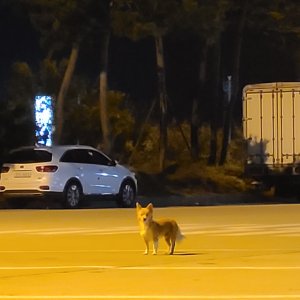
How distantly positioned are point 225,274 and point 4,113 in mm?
23009

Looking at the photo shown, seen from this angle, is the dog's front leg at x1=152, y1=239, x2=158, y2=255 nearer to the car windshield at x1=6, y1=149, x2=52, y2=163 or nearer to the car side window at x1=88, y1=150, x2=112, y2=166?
the car windshield at x1=6, y1=149, x2=52, y2=163

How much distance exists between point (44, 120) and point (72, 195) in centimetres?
1564

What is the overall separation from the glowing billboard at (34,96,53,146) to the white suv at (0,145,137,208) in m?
7.93

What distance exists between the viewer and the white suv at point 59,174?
31.1 meters

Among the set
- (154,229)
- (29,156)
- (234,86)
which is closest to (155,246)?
(154,229)

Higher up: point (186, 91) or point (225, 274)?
point (186, 91)

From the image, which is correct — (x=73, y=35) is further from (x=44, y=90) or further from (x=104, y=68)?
(x=44, y=90)

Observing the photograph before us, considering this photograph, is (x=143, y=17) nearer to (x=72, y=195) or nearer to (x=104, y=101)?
(x=104, y=101)

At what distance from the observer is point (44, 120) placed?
47000 mm

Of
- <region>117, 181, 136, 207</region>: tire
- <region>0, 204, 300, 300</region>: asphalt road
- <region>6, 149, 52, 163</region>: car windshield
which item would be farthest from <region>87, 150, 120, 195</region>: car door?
<region>0, 204, 300, 300</region>: asphalt road

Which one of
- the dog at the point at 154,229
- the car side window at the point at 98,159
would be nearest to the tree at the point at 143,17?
the car side window at the point at 98,159

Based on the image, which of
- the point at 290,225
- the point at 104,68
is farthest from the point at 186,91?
the point at 290,225

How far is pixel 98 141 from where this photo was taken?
5059 centimetres

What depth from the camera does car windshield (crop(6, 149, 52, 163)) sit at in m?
31.4
